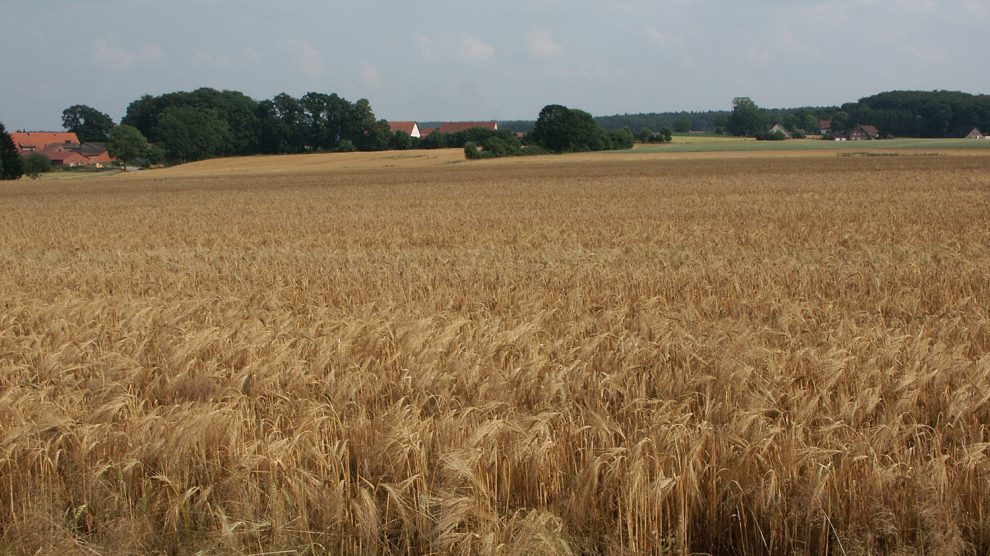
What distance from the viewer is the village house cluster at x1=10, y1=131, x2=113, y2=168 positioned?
126m

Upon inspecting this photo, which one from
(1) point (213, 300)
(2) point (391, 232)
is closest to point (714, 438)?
(1) point (213, 300)

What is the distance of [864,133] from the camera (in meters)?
137

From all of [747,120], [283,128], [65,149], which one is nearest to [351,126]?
[283,128]

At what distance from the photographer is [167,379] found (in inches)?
209

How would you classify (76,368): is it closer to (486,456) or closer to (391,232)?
(486,456)

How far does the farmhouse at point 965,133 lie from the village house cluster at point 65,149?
127 metres

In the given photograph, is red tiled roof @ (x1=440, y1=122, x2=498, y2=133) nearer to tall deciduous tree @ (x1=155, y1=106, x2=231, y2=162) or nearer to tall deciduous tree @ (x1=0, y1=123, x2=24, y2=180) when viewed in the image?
tall deciduous tree @ (x1=155, y1=106, x2=231, y2=162)

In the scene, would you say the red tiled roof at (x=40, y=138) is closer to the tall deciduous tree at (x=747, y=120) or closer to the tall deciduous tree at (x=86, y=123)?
the tall deciduous tree at (x=86, y=123)

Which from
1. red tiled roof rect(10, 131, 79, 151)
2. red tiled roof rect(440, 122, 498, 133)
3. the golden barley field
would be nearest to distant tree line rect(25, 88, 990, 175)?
red tiled roof rect(10, 131, 79, 151)

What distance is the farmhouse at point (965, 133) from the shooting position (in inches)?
4635

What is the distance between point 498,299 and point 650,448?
4874mm

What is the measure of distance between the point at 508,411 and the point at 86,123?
19365 cm

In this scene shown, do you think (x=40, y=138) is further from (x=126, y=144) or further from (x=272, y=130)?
(x=272, y=130)

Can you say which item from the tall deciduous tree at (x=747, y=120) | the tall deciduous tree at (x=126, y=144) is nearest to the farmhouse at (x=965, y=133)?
the tall deciduous tree at (x=747, y=120)
